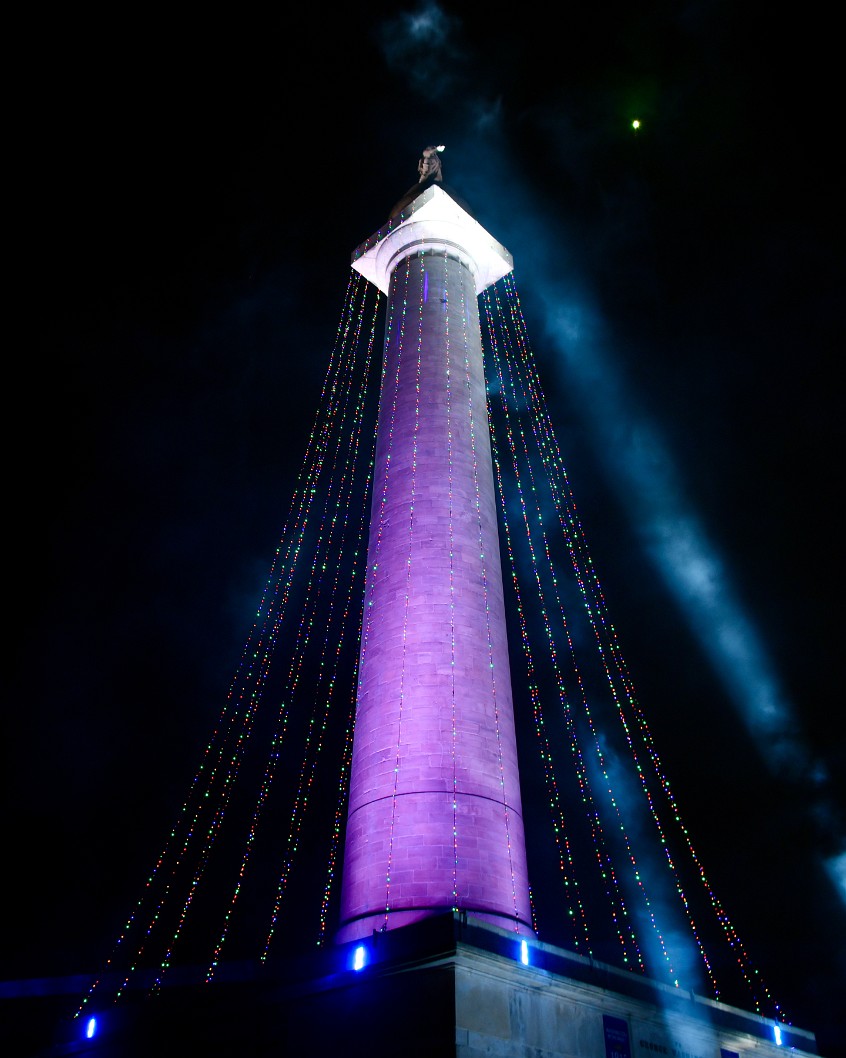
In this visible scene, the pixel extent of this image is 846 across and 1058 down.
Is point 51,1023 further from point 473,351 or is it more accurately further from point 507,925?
point 473,351

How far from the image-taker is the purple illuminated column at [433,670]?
11.6m

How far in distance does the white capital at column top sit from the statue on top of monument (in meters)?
0.40

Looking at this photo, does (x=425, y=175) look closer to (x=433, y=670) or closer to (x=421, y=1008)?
(x=433, y=670)

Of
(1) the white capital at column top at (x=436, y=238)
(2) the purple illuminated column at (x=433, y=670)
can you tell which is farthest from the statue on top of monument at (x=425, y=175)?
(2) the purple illuminated column at (x=433, y=670)

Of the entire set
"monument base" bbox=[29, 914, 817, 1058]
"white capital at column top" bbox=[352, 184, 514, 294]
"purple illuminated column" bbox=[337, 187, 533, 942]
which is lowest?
"monument base" bbox=[29, 914, 817, 1058]

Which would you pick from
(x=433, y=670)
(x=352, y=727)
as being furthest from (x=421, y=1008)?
(x=352, y=727)

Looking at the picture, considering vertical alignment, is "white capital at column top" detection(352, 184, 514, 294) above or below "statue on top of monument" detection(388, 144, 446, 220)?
below

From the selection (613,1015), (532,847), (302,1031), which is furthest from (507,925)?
(532,847)

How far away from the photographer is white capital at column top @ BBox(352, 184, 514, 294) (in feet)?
68.2

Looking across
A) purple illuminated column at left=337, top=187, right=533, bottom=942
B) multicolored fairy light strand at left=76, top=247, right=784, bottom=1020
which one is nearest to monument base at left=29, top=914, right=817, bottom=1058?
purple illuminated column at left=337, top=187, right=533, bottom=942

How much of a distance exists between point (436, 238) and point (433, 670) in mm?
12733

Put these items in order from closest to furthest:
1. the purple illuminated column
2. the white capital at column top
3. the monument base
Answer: the monument base < the purple illuminated column < the white capital at column top

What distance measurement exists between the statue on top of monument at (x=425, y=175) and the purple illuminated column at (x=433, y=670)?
10.8ft

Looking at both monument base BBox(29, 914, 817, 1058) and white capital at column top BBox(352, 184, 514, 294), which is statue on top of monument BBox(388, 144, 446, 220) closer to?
white capital at column top BBox(352, 184, 514, 294)
